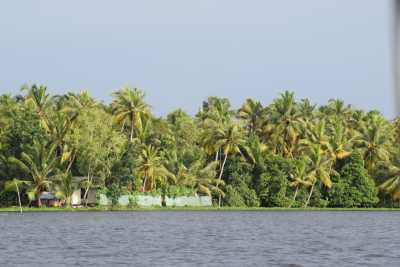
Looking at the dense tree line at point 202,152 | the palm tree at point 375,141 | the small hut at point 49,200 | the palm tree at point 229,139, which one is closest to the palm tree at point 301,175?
the dense tree line at point 202,152

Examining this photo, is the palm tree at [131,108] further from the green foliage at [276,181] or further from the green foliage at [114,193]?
the green foliage at [276,181]

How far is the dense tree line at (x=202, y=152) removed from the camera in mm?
74750

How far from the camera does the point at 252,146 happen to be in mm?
88375

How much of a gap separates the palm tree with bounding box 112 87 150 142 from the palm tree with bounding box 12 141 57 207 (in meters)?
10.8

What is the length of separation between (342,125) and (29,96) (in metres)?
41.0

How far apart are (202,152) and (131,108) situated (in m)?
11.3

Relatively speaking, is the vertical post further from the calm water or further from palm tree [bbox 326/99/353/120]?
palm tree [bbox 326/99/353/120]

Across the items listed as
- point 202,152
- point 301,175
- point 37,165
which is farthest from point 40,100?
point 301,175

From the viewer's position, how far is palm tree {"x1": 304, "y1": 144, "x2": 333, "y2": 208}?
87938 mm

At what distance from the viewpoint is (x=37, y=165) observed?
72500mm

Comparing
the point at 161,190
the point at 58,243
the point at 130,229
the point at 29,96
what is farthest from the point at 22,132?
the point at 58,243

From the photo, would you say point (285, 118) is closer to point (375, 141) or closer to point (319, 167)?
point (319, 167)

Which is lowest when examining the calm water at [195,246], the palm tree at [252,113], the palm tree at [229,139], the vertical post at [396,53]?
the calm water at [195,246]

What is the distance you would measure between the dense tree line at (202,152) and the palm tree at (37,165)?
0.35 ft
